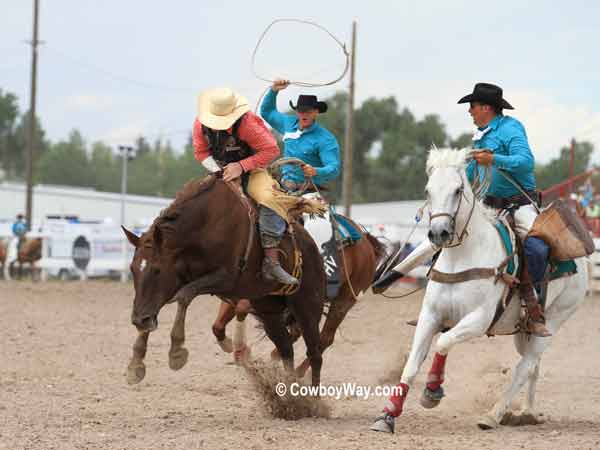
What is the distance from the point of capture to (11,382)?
304 inches

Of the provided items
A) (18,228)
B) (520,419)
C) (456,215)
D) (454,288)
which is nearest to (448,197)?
(456,215)

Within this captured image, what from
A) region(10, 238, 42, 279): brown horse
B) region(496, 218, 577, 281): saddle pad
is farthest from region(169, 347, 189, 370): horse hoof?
region(10, 238, 42, 279): brown horse

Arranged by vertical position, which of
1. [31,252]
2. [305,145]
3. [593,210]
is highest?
[305,145]

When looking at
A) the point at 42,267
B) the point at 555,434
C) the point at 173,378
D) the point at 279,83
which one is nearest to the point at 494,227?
the point at 555,434

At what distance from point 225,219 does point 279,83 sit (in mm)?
2042

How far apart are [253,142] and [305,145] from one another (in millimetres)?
1601

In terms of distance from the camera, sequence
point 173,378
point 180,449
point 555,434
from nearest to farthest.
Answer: point 180,449
point 555,434
point 173,378

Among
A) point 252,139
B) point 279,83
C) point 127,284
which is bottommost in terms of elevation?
point 127,284

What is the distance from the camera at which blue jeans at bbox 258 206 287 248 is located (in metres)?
6.72

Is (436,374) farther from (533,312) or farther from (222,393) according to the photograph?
(222,393)

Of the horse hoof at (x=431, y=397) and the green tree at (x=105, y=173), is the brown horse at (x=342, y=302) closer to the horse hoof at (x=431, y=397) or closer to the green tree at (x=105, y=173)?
the horse hoof at (x=431, y=397)

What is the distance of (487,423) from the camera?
6305 mm

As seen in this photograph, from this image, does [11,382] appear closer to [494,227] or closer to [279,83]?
[279,83]

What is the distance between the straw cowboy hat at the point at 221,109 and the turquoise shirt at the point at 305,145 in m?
1.58
